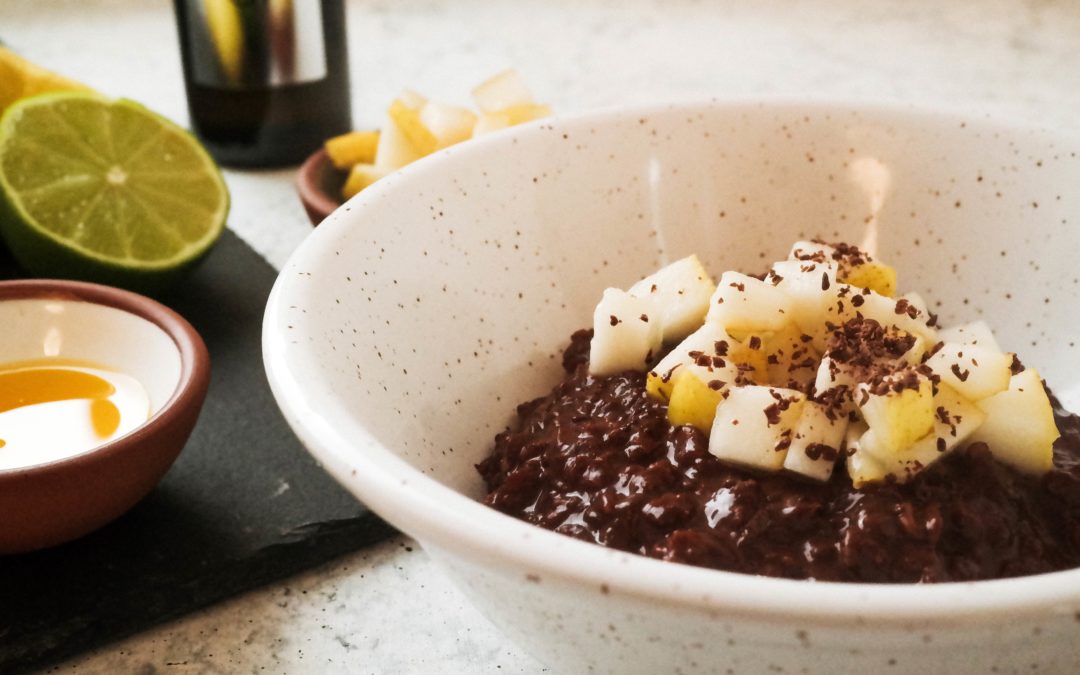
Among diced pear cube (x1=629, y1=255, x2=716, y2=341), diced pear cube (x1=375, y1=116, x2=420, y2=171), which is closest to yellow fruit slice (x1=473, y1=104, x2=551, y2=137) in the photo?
diced pear cube (x1=375, y1=116, x2=420, y2=171)

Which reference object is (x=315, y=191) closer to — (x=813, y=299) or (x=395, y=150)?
(x=395, y=150)

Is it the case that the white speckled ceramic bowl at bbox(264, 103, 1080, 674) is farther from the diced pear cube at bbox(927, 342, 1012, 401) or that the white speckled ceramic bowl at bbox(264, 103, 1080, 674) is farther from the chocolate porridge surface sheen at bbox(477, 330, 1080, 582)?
the diced pear cube at bbox(927, 342, 1012, 401)

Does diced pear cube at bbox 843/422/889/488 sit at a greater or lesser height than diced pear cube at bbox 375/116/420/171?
greater

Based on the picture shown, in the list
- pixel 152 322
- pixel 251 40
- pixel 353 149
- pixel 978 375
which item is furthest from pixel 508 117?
pixel 978 375

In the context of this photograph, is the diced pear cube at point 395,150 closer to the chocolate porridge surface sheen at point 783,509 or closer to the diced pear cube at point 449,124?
the diced pear cube at point 449,124

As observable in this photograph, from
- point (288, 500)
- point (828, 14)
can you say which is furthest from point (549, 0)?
point (288, 500)
